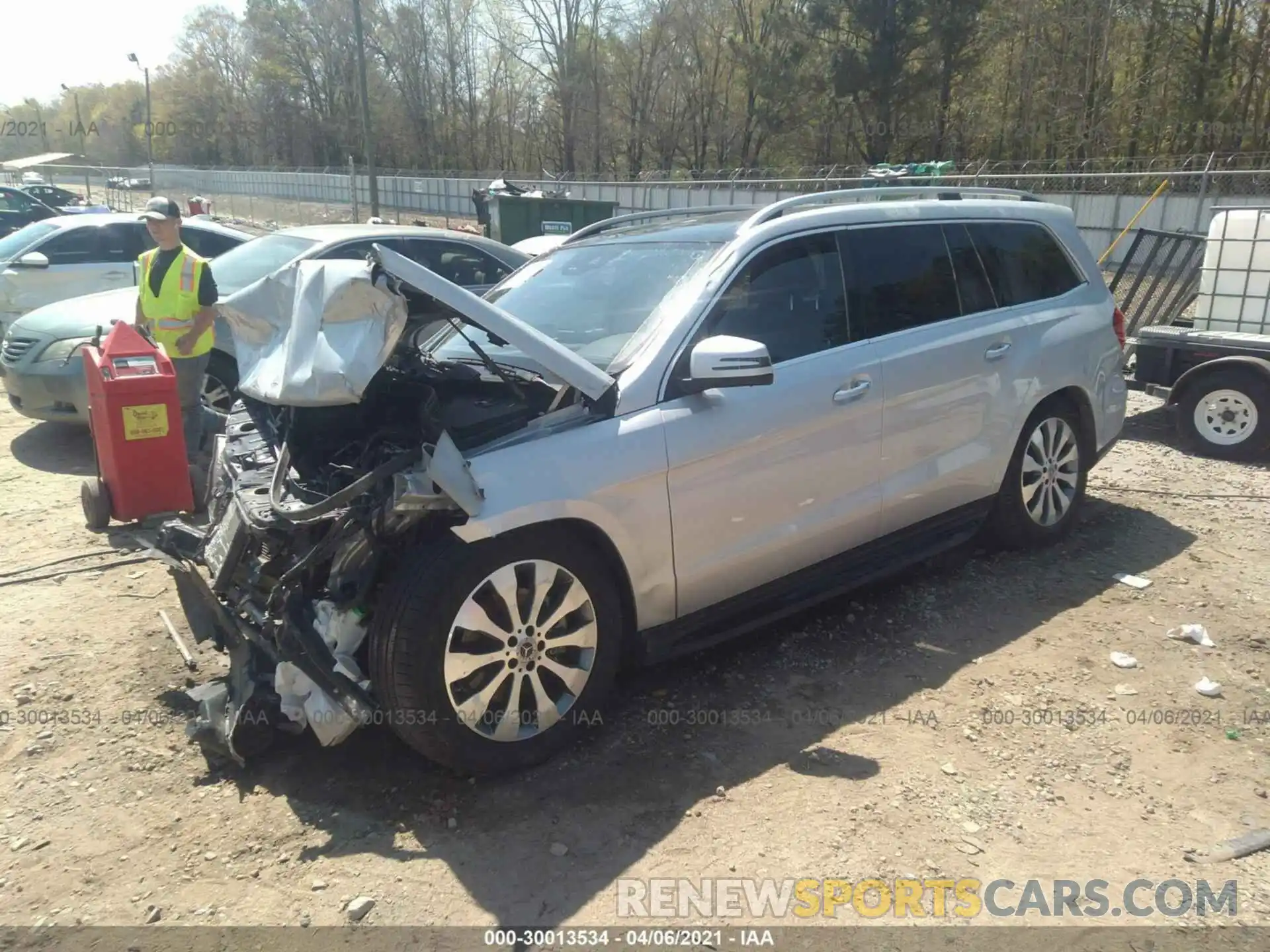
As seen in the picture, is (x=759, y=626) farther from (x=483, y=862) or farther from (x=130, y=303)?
(x=130, y=303)

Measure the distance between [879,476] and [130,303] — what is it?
21.1 ft

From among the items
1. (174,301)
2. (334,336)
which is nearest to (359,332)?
(334,336)

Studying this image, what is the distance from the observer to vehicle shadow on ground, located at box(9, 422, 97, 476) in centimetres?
686

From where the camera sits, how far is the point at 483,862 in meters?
2.73

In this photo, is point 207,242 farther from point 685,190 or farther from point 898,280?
point 685,190

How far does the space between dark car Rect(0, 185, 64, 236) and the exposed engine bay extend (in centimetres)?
1746

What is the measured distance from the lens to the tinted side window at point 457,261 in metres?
7.58

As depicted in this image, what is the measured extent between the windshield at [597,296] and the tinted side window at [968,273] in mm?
1465

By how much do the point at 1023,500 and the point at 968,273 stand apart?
4.05 feet

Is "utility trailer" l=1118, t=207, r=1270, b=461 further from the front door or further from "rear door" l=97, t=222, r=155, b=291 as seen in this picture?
"rear door" l=97, t=222, r=155, b=291

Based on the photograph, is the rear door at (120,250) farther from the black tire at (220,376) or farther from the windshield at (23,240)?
the black tire at (220,376)

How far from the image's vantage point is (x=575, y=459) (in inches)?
121

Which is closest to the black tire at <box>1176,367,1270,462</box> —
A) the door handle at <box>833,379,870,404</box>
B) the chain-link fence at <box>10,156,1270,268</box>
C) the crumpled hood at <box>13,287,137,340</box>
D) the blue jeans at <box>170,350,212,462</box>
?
the chain-link fence at <box>10,156,1270,268</box>

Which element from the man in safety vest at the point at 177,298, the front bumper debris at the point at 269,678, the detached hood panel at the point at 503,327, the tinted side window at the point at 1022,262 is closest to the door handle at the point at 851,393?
the detached hood panel at the point at 503,327
